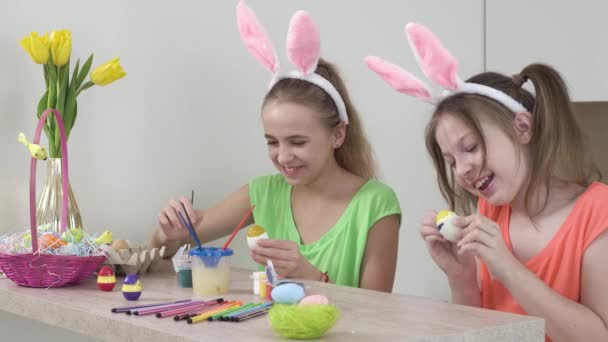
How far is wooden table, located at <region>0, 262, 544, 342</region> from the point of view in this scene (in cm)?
103

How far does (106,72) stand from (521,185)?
3.10 feet

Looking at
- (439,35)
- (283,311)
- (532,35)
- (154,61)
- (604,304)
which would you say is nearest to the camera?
(283,311)

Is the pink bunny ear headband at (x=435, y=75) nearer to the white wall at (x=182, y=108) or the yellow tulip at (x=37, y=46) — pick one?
the white wall at (x=182, y=108)

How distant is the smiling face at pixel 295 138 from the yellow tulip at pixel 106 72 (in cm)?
40

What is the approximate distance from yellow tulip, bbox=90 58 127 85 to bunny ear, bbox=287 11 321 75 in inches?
18.0

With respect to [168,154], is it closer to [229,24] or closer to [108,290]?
[229,24]

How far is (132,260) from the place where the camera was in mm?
1599

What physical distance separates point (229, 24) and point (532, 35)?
0.76 metres

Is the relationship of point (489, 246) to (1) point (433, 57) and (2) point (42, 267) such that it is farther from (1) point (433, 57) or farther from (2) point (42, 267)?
(2) point (42, 267)

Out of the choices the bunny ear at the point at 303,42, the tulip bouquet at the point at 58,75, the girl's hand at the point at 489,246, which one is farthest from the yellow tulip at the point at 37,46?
the girl's hand at the point at 489,246

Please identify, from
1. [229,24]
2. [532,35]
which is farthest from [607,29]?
[229,24]

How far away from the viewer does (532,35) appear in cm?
184

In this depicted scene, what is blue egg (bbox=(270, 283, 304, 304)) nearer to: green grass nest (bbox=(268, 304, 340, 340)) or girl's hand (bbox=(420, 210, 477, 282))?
green grass nest (bbox=(268, 304, 340, 340))

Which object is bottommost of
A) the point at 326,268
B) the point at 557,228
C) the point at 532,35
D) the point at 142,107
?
the point at 326,268
